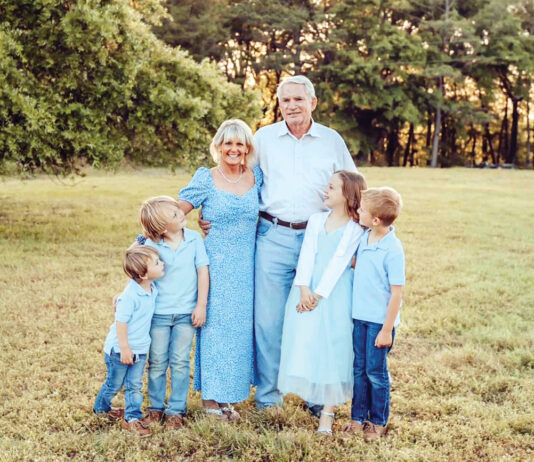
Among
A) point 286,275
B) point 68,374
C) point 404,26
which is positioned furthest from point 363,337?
point 404,26

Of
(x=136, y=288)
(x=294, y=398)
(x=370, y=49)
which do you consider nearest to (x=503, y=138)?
(x=370, y=49)

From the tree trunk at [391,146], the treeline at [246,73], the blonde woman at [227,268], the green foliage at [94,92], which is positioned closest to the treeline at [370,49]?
the treeline at [246,73]

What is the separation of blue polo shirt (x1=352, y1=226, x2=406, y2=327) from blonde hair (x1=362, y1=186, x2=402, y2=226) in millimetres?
111

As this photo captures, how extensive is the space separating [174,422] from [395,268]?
1838 millimetres

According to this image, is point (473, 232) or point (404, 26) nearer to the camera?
point (473, 232)

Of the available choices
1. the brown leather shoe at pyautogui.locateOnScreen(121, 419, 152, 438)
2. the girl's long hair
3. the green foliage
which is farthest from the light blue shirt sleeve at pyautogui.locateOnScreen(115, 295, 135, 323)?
the green foliage

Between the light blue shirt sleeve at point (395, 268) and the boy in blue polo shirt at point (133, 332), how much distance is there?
148cm

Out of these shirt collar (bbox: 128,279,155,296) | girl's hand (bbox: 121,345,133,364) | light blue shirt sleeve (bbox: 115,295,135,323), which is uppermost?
shirt collar (bbox: 128,279,155,296)

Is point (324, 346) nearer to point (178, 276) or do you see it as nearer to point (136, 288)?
point (178, 276)

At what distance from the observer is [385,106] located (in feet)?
133

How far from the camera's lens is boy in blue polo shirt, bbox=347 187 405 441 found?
3975 mm

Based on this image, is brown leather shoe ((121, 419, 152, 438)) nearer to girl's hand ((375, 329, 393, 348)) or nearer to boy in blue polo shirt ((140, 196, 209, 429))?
boy in blue polo shirt ((140, 196, 209, 429))

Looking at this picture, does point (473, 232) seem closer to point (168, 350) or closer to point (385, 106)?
point (168, 350)

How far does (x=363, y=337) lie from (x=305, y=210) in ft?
3.18
